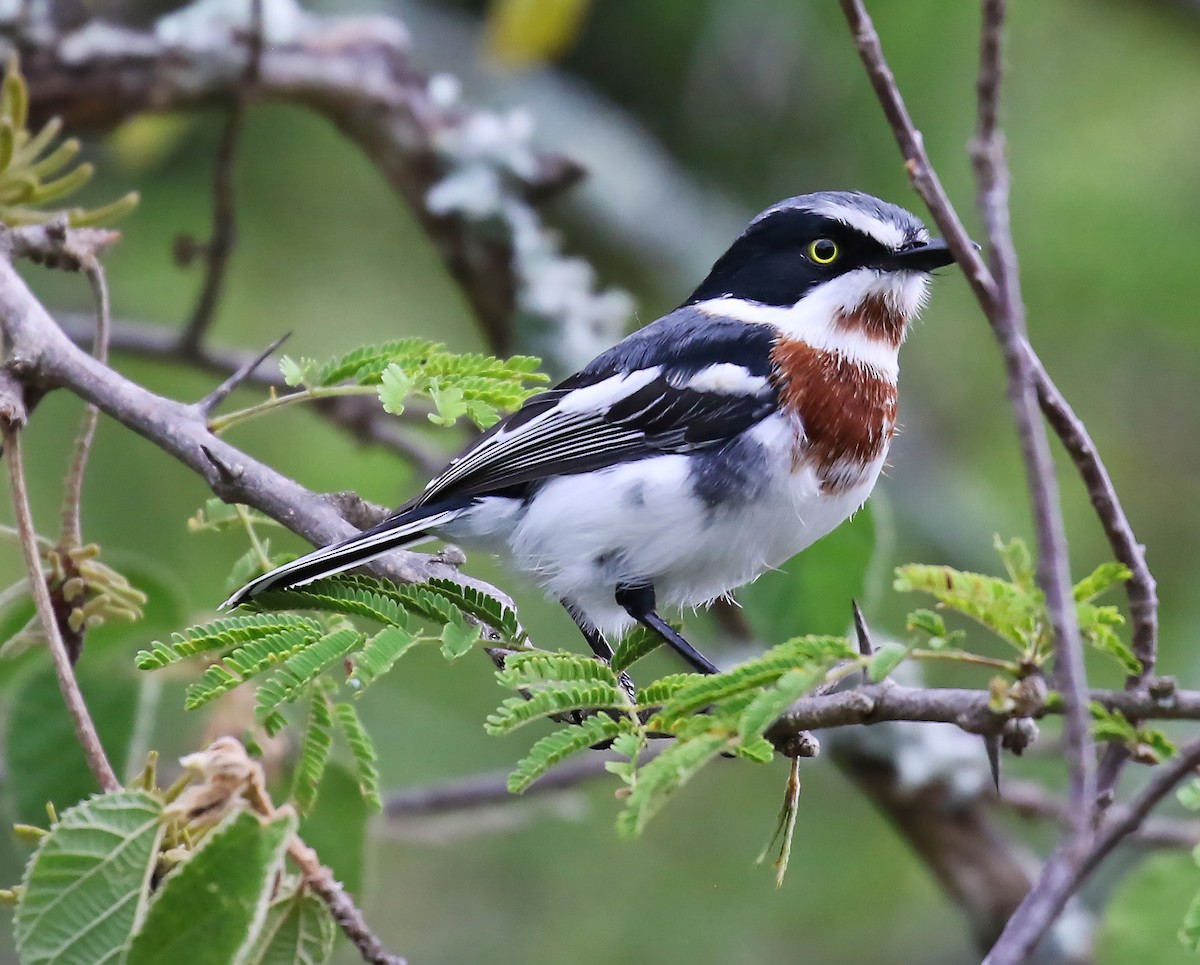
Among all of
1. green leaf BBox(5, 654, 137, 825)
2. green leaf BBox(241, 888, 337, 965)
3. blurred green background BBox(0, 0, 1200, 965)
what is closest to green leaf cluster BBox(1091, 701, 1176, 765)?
green leaf BBox(241, 888, 337, 965)

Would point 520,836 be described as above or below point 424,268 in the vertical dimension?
below

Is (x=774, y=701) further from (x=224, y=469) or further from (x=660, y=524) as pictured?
(x=660, y=524)

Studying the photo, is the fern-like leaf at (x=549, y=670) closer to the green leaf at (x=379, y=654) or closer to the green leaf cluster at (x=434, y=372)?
the green leaf at (x=379, y=654)

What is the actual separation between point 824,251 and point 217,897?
198cm

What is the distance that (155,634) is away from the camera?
9.49 ft

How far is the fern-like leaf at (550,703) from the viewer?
5.76ft

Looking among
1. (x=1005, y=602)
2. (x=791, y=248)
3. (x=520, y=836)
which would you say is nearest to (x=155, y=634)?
(x=791, y=248)

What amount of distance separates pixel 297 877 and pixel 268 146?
4.35 meters

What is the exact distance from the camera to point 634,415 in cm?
282

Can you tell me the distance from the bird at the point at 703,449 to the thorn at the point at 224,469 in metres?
0.45

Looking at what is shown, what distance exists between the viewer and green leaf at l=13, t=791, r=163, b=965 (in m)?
1.63

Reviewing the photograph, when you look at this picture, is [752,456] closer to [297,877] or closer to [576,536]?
[576,536]

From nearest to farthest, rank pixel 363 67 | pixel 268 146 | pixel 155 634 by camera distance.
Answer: pixel 155 634 → pixel 363 67 → pixel 268 146

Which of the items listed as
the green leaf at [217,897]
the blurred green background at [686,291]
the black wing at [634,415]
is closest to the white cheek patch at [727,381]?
the black wing at [634,415]
